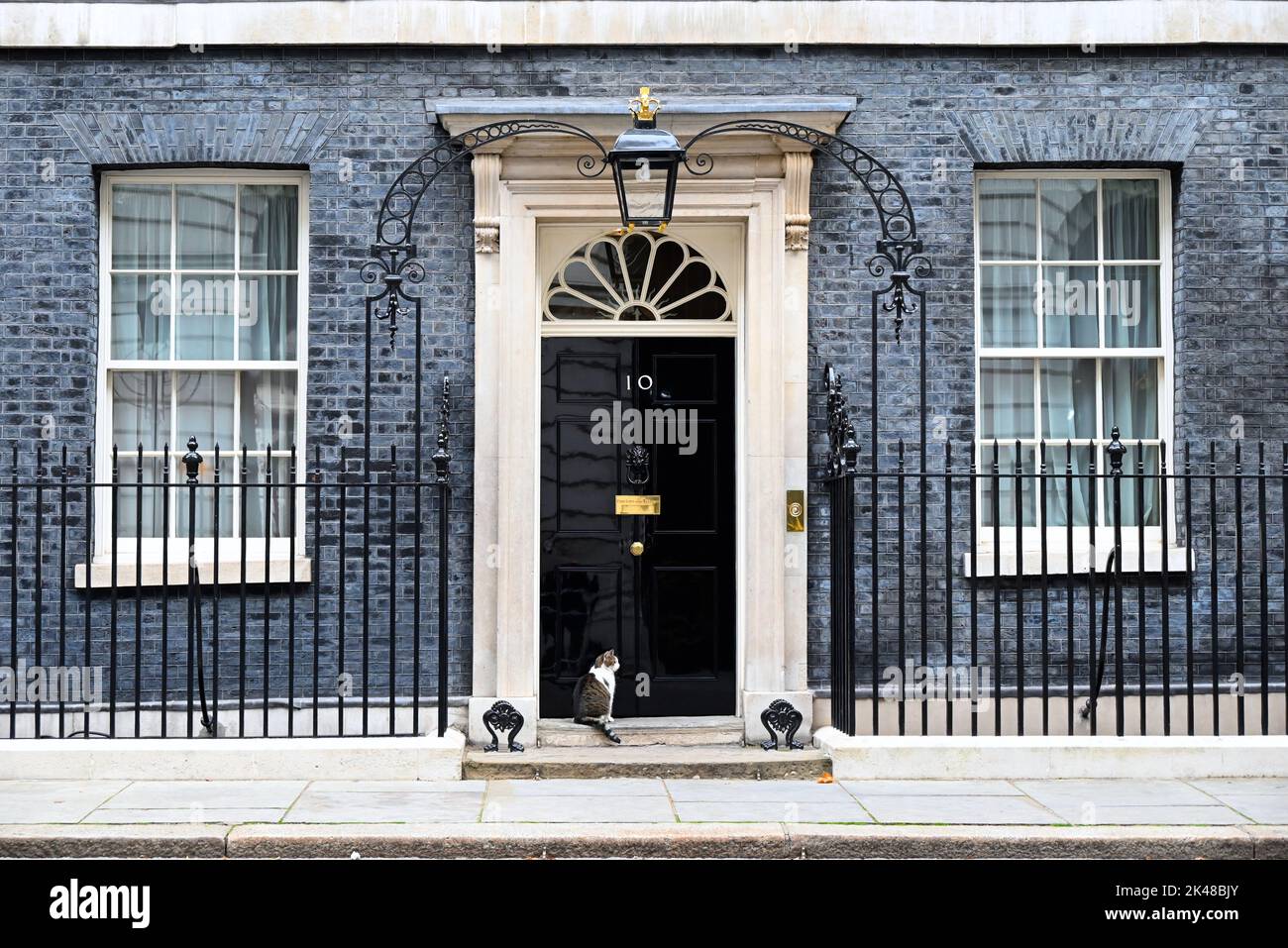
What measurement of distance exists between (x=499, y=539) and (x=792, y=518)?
5.80ft

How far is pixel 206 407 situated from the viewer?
912 centimetres

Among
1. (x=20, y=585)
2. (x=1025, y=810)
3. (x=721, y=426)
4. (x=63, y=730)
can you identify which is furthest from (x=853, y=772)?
(x=20, y=585)

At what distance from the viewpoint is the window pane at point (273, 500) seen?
902cm

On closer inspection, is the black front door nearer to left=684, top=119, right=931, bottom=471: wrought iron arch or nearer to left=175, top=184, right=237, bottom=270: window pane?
left=684, top=119, right=931, bottom=471: wrought iron arch

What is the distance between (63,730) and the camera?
26.8ft

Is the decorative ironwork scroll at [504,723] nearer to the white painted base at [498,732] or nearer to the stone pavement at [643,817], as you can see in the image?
the white painted base at [498,732]

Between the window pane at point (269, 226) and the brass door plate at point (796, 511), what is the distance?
344cm

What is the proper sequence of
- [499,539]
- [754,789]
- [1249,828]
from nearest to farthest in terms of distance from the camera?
[1249,828] → [754,789] → [499,539]

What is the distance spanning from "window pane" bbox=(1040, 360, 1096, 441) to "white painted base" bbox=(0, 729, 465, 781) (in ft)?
14.1

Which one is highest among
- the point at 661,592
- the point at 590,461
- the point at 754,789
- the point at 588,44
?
the point at 588,44

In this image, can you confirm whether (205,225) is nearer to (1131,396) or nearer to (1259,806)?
(1131,396)

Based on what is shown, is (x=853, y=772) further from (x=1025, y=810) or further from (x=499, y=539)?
(x=499, y=539)

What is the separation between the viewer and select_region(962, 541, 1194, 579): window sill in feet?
29.4

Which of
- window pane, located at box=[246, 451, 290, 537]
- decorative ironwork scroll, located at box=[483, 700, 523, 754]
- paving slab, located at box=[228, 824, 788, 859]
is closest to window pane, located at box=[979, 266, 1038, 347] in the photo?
decorative ironwork scroll, located at box=[483, 700, 523, 754]
